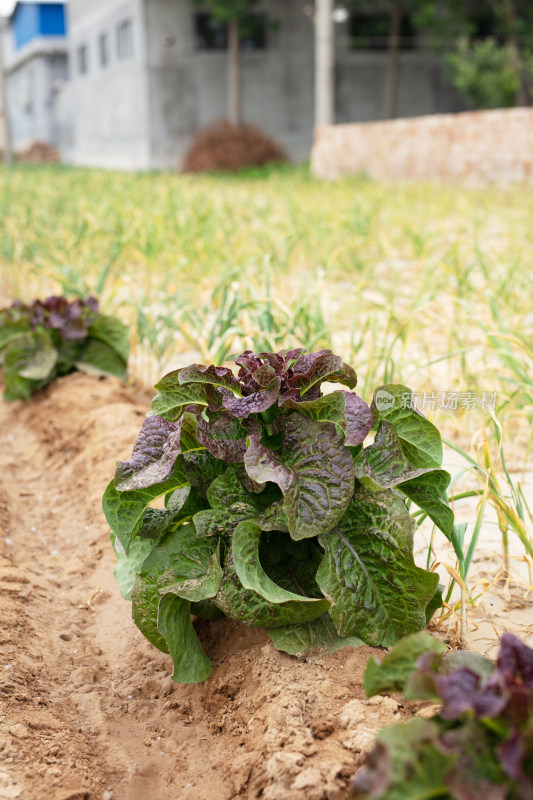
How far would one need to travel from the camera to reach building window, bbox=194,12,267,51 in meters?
18.5

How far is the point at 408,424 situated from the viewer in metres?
1.43

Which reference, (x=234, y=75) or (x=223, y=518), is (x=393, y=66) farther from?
(x=223, y=518)

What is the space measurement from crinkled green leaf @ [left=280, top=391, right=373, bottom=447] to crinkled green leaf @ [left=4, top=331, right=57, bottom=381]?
5.98 ft

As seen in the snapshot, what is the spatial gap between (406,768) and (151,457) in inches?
28.2

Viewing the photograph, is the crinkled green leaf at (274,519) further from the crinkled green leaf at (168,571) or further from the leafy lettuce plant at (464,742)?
the leafy lettuce plant at (464,742)

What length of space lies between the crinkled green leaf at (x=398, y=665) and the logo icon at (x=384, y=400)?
1.69ft

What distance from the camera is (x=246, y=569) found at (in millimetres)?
1288

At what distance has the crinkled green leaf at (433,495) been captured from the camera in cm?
139

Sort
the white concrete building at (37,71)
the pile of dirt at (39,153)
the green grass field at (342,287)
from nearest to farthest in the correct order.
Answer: the green grass field at (342,287) → the pile of dirt at (39,153) → the white concrete building at (37,71)

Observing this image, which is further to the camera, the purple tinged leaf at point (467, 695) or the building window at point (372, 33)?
the building window at point (372, 33)

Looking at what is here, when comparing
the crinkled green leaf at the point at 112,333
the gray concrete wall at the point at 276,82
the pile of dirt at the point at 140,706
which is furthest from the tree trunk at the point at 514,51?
the pile of dirt at the point at 140,706

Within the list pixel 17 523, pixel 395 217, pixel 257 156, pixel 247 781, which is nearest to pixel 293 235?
pixel 395 217

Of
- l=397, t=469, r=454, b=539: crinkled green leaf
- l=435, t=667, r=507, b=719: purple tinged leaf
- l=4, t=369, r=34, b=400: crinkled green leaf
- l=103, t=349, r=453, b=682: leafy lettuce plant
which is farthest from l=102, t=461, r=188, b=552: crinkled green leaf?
l=4, t=369, r=34, b=400: crinkled green leaf

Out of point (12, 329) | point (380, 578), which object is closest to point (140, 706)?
point (380, 578)
